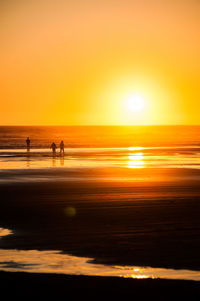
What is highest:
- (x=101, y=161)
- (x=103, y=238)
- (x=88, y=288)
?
(x=101, y=161)

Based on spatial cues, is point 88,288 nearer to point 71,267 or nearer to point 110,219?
point 71,267

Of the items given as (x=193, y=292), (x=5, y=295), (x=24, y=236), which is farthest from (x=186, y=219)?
(x=5, y=295)

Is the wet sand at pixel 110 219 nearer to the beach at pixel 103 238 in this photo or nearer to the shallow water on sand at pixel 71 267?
the beach at pixel 103 238

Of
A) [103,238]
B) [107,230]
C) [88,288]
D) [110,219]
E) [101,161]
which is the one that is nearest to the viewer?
[88,288]

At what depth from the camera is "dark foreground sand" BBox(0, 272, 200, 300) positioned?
373 inches

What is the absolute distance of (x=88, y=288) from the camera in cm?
998

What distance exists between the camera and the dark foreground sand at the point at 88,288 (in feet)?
31.1

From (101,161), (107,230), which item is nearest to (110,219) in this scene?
(107,230)

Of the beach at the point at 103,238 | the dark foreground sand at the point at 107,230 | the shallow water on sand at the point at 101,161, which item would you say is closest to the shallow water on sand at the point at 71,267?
the beach at the point at 103,238

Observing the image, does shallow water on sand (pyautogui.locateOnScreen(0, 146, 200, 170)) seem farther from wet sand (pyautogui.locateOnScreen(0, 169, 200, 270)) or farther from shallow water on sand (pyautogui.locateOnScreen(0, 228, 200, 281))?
shallow water on sand (pyautogui.locateOnScreen(0, 228, 200, 281))

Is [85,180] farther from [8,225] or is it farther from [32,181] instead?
[8,225]

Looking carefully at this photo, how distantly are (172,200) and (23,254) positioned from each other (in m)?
10.6

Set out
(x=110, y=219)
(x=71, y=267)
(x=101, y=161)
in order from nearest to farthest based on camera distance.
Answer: (x=71, y=267)
(x=110, y=219)
(x=101, y=161)

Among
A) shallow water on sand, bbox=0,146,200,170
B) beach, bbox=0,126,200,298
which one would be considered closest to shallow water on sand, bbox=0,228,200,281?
beach, bbox=0,126,200,298
